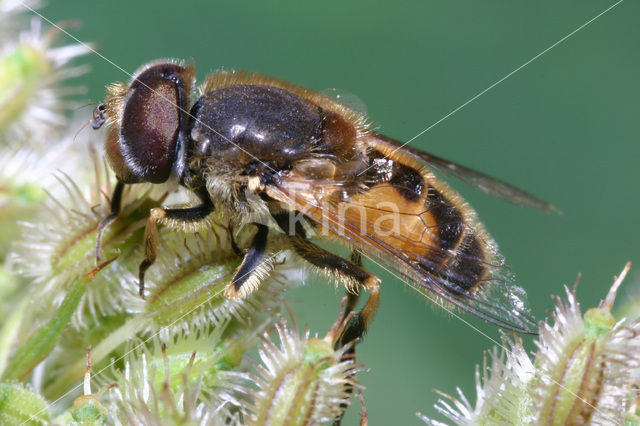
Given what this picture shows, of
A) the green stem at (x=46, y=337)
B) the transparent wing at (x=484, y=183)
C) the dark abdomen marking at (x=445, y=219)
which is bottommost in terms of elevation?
the green stem at (x=46, y=337)

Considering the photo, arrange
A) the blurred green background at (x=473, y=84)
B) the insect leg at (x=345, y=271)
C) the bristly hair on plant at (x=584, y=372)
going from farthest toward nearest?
the blurred green background at (x=473, y=84), the insect leg at (x=345, y=271), the bristly hair on plant at (x=584, y=372)

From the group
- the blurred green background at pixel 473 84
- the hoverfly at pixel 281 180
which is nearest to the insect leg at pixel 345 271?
the hoverfly at pixel 281 180

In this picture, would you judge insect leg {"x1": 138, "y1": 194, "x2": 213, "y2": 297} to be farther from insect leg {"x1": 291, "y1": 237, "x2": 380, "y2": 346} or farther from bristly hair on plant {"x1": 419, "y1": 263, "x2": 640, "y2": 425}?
bristly hair on plant {"x1": 419, "y1": 263, "x2": 640, "y2": 425}

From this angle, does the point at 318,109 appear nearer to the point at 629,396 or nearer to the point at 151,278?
the point at 151,278

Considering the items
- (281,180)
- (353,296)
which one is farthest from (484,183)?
(281,180)

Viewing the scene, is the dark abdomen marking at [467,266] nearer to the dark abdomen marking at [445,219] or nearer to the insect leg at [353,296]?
the dark abdomen marking at [445,219]

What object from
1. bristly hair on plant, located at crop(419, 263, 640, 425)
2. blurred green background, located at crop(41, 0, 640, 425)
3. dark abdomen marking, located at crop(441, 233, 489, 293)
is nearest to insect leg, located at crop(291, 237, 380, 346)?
dark abdomen marking, located at crop(441, 233, 489, 293)

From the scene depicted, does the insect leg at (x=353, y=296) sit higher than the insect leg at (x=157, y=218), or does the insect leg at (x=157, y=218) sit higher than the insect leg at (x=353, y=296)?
the insect leg at (x=353, y=296)

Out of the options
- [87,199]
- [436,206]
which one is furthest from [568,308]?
[87,199]
